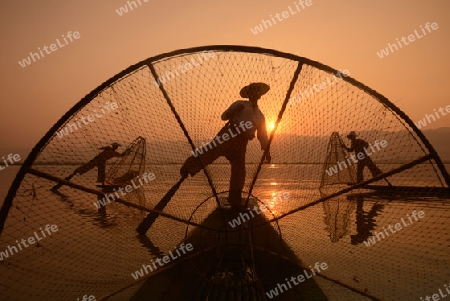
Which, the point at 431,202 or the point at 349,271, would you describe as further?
the point at 431,202

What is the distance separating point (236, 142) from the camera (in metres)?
4.01

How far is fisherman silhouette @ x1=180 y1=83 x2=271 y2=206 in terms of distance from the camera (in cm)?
391

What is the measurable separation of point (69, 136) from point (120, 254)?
2.95 metres

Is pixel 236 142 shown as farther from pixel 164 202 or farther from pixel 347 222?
pixel 347 222

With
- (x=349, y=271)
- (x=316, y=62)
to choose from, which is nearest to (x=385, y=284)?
(x=349, y=271)

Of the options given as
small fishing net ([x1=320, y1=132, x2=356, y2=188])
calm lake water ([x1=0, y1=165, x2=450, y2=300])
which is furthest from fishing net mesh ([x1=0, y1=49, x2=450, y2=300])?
small fishing net ([x1=320, y1=132, x2=356, y2=188])

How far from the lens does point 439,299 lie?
3.56 m

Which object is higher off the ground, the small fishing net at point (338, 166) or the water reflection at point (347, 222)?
the small fishing net at point (338, 166)

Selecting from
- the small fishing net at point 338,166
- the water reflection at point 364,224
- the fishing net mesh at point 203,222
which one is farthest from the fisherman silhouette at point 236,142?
the small fishing net at point 338,166

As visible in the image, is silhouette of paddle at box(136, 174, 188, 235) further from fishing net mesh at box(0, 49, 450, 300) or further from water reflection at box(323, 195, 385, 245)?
water reflection at box(323, 195, 385, 245)

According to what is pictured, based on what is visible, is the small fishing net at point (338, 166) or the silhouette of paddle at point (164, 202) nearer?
the silhouette of paddle at point (164, 202)

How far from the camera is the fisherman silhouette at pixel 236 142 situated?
3.91 meters

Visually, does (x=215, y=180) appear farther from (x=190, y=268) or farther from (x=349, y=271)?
(x=349, y=271)

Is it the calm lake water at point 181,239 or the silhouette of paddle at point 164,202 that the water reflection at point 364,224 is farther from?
the silhouette of paddle at point 164,202
